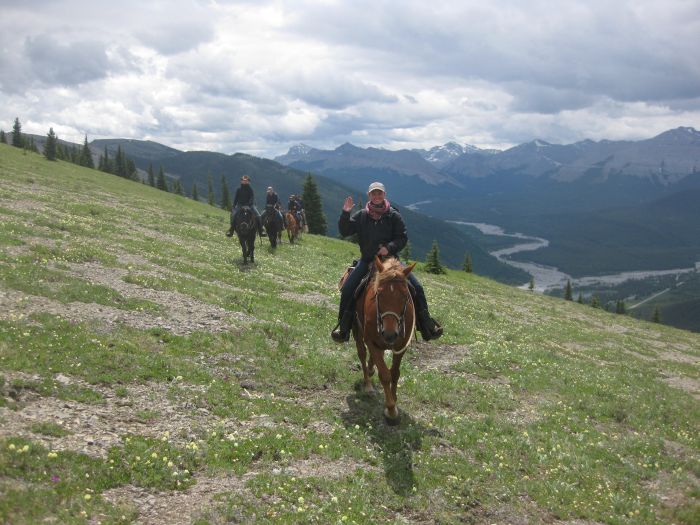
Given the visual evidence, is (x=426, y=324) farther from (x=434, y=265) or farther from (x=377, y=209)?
(x=434, y=265)

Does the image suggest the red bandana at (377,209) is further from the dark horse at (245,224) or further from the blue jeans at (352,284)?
the dark horse at (245,224)

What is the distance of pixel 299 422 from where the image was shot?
11203 mm

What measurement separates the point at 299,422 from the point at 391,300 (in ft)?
11.6

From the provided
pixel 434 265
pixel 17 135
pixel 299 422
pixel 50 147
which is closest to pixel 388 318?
pixel 299 422

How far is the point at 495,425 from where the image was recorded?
43.0ft

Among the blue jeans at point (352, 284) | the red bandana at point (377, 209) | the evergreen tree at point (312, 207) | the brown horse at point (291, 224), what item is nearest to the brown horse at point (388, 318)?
the blue jeans at point (352, 284)

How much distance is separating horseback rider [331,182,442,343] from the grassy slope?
2.39m

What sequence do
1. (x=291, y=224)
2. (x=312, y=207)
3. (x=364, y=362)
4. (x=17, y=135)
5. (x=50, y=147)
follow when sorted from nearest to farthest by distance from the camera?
(x=364, y=362) → (x=291, y=224) → (x=312, y=207) → (x=50, y=147) → (x=17, y=135)

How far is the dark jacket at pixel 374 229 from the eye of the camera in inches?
498

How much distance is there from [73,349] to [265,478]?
6266 millimetres

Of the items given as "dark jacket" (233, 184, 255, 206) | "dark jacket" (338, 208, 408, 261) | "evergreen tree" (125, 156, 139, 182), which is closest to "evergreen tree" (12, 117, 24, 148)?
"evergreen tree" (125, 156, 139, 182)

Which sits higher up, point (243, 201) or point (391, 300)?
point (243, 201)

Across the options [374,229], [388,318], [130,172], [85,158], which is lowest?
[388,318]

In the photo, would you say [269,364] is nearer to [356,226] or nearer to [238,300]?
[356,226]
